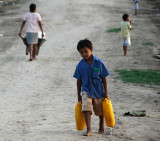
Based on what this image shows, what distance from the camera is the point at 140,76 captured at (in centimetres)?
1123

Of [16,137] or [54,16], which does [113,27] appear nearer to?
[54,16]

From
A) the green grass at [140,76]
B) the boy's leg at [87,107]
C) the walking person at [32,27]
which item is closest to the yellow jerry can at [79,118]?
the boy's leg at [87,107]

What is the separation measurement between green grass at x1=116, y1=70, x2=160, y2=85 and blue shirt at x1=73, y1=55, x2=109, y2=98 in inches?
193

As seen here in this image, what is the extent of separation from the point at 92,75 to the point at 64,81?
478 centimetres

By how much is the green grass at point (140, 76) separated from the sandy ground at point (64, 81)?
33 cm

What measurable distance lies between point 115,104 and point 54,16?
16188 mm

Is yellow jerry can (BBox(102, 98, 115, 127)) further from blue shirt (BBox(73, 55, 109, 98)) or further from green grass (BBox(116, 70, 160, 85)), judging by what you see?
green grass (BBox(116, 70, 160, 85))

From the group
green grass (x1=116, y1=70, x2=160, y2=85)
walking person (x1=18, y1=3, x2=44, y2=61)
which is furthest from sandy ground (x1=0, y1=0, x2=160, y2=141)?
walking person (x1=18, y1=3, x2=44, y2=61)

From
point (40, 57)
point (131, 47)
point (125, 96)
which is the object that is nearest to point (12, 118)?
point (125, 96)

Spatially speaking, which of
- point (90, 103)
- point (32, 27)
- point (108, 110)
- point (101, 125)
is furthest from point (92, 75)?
point (32, 27)

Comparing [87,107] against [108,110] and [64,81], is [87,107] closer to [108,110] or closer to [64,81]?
[108,110]

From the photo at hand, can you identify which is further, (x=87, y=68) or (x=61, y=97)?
(x=61, y=97)

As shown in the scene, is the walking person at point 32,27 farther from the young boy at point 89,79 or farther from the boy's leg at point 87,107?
the boy's leg at point 87,107

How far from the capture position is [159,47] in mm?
16203
